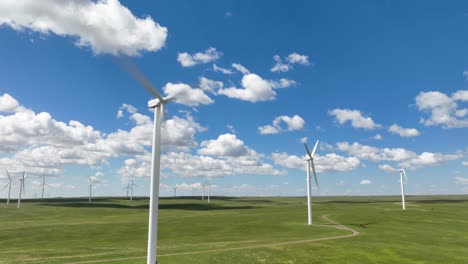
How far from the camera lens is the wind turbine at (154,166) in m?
35.3

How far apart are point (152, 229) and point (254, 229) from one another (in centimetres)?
5404

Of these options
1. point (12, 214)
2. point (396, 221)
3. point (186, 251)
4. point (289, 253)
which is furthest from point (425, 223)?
point (12, 214)

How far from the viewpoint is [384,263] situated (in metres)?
45.8

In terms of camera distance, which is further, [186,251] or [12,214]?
[12,214]

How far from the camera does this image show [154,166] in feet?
119

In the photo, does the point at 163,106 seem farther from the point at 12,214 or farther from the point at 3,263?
the point at 12,214

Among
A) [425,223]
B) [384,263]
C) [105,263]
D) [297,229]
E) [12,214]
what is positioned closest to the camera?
[105,263]

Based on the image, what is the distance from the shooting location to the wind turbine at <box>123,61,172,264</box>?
3531cm

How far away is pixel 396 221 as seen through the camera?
101312mm

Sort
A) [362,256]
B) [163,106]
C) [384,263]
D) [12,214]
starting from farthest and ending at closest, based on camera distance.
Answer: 1. [12,214]
2. [362,256]
3. [384,263]
4. [163,106]

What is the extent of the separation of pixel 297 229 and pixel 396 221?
3755 centimetres

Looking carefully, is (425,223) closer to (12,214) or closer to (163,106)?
(163,106)

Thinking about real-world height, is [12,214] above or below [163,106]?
below

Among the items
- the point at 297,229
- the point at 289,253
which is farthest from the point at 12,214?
the point at 289,253
